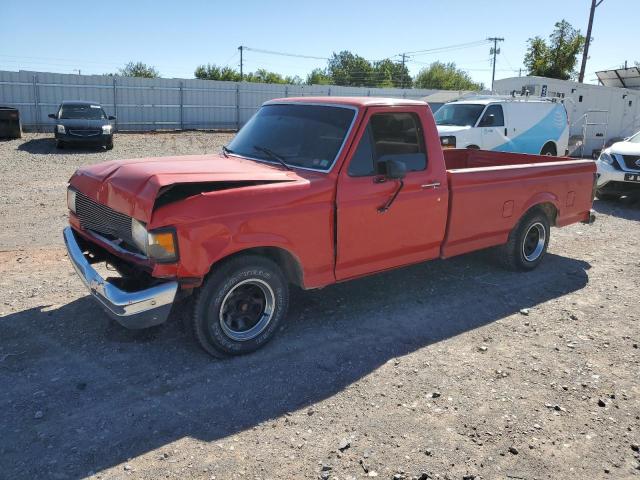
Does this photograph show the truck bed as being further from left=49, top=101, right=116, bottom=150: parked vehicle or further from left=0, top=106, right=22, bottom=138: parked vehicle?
left=0, top=106, right=22, bottom=138: parked vehicle

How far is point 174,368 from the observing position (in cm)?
417

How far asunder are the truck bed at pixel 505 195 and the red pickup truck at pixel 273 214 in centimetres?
2

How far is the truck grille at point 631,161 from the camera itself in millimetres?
11180

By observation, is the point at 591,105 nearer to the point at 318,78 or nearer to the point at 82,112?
the point at 82,112

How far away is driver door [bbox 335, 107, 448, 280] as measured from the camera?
15.4 feet

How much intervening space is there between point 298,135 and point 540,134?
1242 cm

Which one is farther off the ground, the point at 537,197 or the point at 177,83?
the point at 177,83

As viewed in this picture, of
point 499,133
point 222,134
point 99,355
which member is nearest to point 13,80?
point 222,134

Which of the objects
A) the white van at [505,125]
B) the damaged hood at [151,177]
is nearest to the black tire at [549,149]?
the white van at [505,125]

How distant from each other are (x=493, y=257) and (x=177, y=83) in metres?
25.0

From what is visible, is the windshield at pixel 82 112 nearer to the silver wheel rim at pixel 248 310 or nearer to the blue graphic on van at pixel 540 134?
the blue graphic on van at pixel 540 134

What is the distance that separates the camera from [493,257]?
22.4 feet

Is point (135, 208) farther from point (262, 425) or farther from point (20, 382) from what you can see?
point (262, 425)

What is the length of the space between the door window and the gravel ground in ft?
4.72
